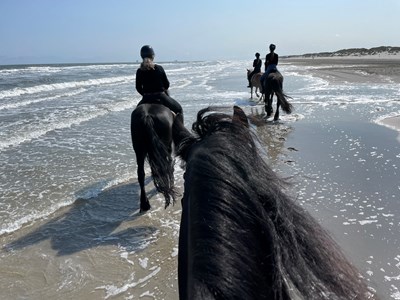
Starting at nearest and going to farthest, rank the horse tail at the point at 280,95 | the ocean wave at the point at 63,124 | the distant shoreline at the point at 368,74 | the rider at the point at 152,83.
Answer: the rider at the point at 152,83 → the ocean wave at the point at 63,124 → the distant shoreline at the point at 368,74 → the horse tail at the point at 280,95

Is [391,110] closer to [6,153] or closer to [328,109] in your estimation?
[328,109]

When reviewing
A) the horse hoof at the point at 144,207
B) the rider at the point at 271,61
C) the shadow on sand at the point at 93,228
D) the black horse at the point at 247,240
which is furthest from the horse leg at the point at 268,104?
the black horse at the point at 247,240

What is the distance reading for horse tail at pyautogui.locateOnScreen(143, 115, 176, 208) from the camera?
5.11 metres

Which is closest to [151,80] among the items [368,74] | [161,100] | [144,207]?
[161,100]

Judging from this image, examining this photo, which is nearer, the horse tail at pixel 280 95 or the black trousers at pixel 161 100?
→ the black trousers at pixel 161 100

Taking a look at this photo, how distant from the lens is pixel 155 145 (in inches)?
202

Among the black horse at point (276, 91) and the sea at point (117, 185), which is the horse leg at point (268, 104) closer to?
the black horse at point (276, 91)

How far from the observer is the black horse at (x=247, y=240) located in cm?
87

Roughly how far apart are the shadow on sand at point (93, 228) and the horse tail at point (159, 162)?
0.53 m

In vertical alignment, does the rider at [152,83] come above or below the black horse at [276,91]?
above

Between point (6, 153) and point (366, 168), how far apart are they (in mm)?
7280

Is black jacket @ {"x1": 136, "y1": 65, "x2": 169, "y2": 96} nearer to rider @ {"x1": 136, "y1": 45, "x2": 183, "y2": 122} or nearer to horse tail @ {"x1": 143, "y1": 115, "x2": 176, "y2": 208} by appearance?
rider @ {"x1": 136, "y1": 45, "x2": 183, "y2": 122}

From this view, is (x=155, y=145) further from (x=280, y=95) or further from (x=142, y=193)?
(x=280, y=95)

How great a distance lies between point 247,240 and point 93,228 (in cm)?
425
